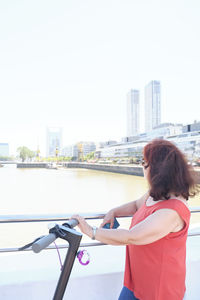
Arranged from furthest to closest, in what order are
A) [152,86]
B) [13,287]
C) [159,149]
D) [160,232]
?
[152,86] → [13,287] → [159,149] → [160,232]

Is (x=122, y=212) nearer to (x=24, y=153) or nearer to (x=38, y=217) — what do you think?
(x=38, y=217)

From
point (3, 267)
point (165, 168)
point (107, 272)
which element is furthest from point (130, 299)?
point (3, 267)

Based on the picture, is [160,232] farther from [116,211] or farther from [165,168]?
[116,211]

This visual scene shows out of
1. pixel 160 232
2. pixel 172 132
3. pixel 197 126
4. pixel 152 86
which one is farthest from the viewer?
pixel 152 86

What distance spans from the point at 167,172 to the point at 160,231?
19cm

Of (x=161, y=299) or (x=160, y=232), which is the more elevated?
(x=160, y=232)

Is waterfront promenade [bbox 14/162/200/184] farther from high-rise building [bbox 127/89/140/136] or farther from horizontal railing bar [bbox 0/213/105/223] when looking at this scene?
high-rise building [bbox 127/89/140/136]

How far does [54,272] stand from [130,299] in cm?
41

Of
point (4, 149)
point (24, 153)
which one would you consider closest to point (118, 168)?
point (24, 153)

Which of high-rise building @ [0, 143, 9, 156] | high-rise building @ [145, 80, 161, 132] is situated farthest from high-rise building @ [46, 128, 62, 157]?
high-rise building @ [145, 80, 161, 132]

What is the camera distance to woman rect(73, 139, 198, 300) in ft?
2.33

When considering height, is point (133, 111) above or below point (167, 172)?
above

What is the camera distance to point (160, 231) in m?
0.69

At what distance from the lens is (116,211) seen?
1.06 m
